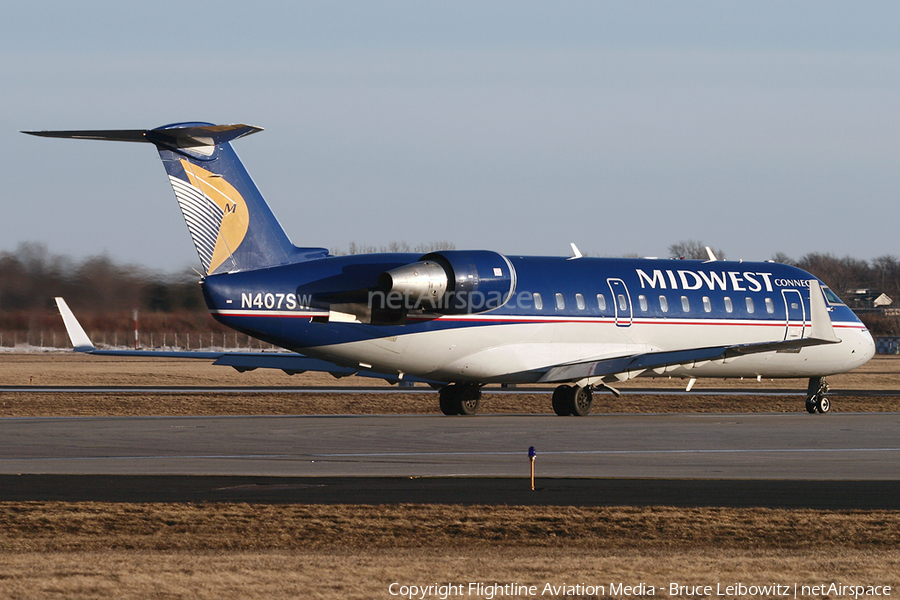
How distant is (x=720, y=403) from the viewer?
Result: 4100 cm

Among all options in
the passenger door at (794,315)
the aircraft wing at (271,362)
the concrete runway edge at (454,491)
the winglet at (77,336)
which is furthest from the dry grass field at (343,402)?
the concrete runway edge at (454,491)

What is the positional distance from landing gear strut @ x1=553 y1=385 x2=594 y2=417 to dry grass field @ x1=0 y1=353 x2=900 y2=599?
18414mm

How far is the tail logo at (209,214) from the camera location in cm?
2806

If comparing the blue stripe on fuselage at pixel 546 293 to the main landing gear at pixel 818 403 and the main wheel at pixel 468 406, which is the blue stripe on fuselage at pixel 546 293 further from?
the main wheel at pixel 468 406

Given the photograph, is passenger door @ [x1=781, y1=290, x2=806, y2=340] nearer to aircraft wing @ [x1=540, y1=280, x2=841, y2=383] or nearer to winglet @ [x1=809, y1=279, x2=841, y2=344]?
winglet @ [x1=809, y1=279, x2=841, y2=344]

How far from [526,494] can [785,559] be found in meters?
5.52

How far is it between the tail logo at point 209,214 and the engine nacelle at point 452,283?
12.2 ft

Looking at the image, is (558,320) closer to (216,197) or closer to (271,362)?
(271,362)

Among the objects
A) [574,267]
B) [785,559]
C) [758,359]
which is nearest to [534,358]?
[574,267]

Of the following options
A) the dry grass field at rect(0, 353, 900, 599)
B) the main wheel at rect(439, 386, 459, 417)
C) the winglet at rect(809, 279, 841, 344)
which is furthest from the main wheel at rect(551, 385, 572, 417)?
the dry grass field at rect(0, 353, 900, 599)

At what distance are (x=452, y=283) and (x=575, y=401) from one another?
5.60 meters

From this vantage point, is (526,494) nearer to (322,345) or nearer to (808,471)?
(808,471)

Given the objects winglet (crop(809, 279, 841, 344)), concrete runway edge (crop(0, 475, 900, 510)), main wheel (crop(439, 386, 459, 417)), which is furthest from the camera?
main wheel (crop(439, 386, 459, 417))

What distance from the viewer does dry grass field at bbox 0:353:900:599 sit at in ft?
32.8
